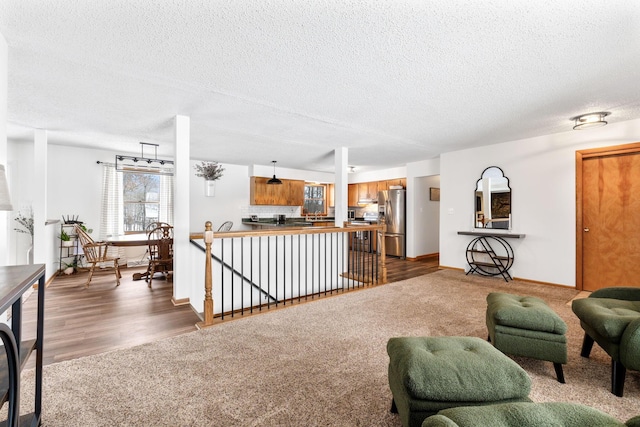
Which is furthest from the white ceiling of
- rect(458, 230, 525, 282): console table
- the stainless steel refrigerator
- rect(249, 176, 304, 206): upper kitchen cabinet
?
rect(249, 176, 304, 206): upper kitchen cabinet

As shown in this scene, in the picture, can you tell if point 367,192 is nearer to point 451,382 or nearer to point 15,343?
point 451,382

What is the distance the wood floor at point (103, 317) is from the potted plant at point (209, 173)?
2.83 meters

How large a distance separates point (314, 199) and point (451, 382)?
7.98 meters

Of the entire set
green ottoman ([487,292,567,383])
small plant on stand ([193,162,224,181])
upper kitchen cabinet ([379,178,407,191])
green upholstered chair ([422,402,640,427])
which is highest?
small plant on stand ([193,162,224,181])

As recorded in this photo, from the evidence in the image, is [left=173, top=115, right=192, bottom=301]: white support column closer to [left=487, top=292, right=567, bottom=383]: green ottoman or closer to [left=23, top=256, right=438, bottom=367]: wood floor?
[left=23, top=256, right=438, bottom=367]: wood floor

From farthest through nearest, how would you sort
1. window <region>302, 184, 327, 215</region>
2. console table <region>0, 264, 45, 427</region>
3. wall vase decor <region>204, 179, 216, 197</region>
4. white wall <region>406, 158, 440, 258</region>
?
window <region>302, 184, 327, 215</region>, wall vase decor <region>204, 179, 216, 197</region>, white wall <region>406, 158, 440, 258</region>, console table <region>0, 264, 45, 427</region>

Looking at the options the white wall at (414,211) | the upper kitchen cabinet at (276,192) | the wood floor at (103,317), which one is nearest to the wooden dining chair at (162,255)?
the wood floor at (103,317)

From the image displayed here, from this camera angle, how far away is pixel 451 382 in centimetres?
136

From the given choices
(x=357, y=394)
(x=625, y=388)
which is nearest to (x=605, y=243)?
(x=625, y=388)

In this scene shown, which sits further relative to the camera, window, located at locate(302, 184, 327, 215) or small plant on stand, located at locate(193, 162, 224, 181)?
window, located at locate(302, 184, 327, 215)

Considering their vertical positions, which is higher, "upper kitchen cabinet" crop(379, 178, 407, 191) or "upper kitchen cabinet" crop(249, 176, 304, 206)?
"upper kitchen cabinet" crop(379, 178, 407, 191)

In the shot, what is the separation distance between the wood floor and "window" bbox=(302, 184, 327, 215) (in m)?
4.98

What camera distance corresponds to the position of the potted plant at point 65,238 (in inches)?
202

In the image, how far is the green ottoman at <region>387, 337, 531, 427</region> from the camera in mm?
1345
